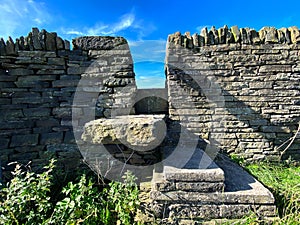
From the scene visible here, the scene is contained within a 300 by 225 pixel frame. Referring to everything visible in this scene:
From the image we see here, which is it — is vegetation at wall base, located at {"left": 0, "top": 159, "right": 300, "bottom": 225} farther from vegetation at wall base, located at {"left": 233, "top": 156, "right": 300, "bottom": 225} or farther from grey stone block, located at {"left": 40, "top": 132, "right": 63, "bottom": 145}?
grey stone block, located at {"left": 40, "top": 132, "right": 63, "bottom": 145}

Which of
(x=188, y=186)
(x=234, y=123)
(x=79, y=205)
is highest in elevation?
(x=234, y=123)

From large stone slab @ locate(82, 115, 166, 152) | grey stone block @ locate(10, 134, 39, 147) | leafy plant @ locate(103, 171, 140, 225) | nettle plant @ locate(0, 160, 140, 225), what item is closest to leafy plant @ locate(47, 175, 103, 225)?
nettle plant @ locate(0, 160, 140, 225)

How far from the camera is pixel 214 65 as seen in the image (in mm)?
3221

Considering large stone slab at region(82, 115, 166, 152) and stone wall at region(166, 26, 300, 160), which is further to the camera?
stone wall at region(166, 26, 300, 160)

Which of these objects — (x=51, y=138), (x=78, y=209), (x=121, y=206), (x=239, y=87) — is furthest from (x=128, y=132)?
(x=239, y=87)

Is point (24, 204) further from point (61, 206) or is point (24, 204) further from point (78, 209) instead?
point (78, 209)

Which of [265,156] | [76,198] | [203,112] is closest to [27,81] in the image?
[76,198]

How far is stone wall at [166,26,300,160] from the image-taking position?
3158 mm

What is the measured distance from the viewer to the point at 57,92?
3072mm

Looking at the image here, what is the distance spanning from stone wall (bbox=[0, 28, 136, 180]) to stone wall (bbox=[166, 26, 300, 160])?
0.93 meters

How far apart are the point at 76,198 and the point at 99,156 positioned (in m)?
1.02

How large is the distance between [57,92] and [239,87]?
9.96ft

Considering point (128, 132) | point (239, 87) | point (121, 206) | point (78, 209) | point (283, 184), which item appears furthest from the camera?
point (239, 87)

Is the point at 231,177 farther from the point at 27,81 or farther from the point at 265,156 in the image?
the point at 27,81
